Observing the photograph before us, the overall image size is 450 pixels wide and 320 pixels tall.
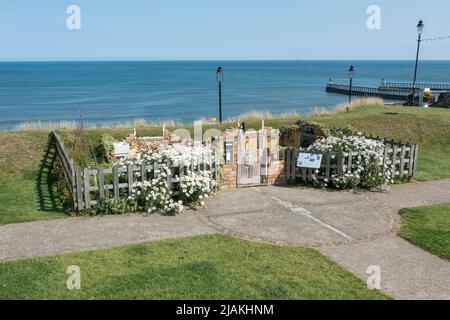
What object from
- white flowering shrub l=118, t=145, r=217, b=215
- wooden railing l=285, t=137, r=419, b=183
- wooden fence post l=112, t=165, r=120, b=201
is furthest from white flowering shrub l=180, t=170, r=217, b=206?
wooden railing l=285, t=137, r=419, b=183

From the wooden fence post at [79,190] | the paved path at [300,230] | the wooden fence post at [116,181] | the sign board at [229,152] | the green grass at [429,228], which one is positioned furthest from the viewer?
the sign board at [229,152]

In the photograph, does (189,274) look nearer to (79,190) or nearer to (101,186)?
(101,186)

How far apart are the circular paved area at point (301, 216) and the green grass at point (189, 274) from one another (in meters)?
0.89

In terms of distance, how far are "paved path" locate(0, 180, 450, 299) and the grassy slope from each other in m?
0.84

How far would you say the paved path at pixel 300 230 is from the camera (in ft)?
24.6

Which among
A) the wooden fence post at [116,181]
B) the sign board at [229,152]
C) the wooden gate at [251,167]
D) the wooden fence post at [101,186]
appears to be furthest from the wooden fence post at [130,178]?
the sign board at [229,152]

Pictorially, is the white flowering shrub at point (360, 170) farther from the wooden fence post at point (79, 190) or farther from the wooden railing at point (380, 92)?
the wooden railing at point (380, 92)

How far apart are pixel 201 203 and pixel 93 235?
302cm

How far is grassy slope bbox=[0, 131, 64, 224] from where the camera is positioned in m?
10.3

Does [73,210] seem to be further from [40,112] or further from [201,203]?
[40,112]

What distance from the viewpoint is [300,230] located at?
9.43 meters

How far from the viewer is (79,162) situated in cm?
1393

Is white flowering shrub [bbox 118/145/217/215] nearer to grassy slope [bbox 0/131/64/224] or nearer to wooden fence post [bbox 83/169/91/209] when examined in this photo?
wooden fence post [bbox 83/169/91/209]
